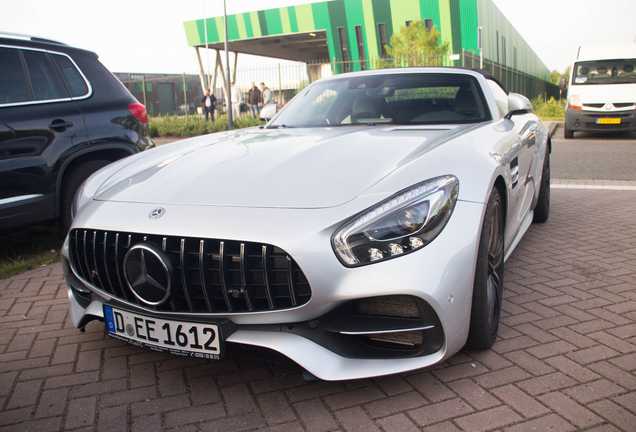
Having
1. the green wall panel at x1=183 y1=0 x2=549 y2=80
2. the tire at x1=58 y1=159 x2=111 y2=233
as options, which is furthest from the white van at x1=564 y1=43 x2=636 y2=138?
the green wall panel at x1=183 y1=0 x2=549 y2=80

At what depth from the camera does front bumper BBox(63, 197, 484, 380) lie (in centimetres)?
187

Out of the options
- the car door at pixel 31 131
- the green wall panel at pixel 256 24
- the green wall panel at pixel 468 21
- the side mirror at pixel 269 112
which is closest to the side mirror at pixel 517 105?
the side mirror at pixel 269 112

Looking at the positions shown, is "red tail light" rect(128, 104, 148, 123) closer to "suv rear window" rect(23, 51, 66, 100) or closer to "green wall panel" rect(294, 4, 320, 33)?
"suv rear window" rect(23, 51, 66, 100)

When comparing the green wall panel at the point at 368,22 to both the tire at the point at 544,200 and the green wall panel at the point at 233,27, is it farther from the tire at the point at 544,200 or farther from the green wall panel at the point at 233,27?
the tire at the point at 544,200

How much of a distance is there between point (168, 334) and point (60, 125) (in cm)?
283

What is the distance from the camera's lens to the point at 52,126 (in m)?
4.12

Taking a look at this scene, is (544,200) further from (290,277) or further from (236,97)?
(236,97)

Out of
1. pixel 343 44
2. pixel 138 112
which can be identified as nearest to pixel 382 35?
pixel 343 44

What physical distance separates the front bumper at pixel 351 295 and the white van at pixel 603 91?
12.2 m

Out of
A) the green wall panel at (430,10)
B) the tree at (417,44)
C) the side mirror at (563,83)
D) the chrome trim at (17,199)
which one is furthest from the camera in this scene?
the green wall panel at (430,10)

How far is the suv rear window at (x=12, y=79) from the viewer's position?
4008 millimetres

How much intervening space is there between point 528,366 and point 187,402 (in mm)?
1482

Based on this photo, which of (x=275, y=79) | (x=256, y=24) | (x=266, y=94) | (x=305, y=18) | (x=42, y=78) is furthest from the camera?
(x=256, y=24)

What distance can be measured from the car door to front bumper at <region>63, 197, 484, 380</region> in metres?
2.37
